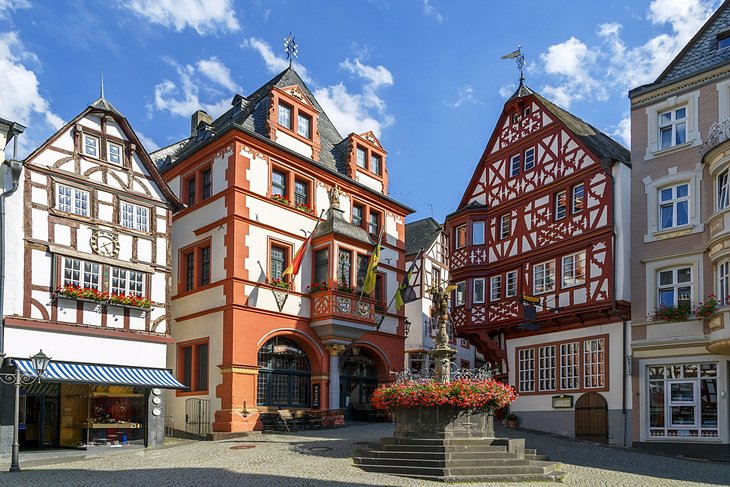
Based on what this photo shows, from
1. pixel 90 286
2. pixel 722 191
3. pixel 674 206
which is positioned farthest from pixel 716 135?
pixel 90 286

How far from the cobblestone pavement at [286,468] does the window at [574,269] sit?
6.64 meters

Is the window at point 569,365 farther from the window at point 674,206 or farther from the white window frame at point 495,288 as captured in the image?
the window at point 674,206

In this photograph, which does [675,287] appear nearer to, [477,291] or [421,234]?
[477,291]

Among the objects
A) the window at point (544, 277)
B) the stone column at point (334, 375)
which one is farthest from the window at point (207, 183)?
the window at point (544, 277)

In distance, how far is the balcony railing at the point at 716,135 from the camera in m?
24.0

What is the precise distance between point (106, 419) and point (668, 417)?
17440mm

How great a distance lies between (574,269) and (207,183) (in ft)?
46.0

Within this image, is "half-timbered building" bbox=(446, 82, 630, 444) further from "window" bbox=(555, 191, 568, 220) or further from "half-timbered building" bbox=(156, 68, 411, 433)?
"half-timbered building" bbox=(156, 68, 411, 433)

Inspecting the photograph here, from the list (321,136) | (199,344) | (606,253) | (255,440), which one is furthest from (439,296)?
(321,136)

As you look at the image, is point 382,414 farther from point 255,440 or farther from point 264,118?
point 264,118

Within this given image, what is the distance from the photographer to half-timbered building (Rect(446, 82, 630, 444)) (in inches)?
1080

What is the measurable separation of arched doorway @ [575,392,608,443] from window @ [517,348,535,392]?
2.79 metres

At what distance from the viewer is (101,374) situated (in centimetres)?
2341

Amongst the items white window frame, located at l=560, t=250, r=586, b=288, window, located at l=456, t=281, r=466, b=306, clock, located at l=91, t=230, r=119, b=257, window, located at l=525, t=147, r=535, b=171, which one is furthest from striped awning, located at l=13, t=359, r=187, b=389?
window, located at l=525, t=147, r=535, b=171
